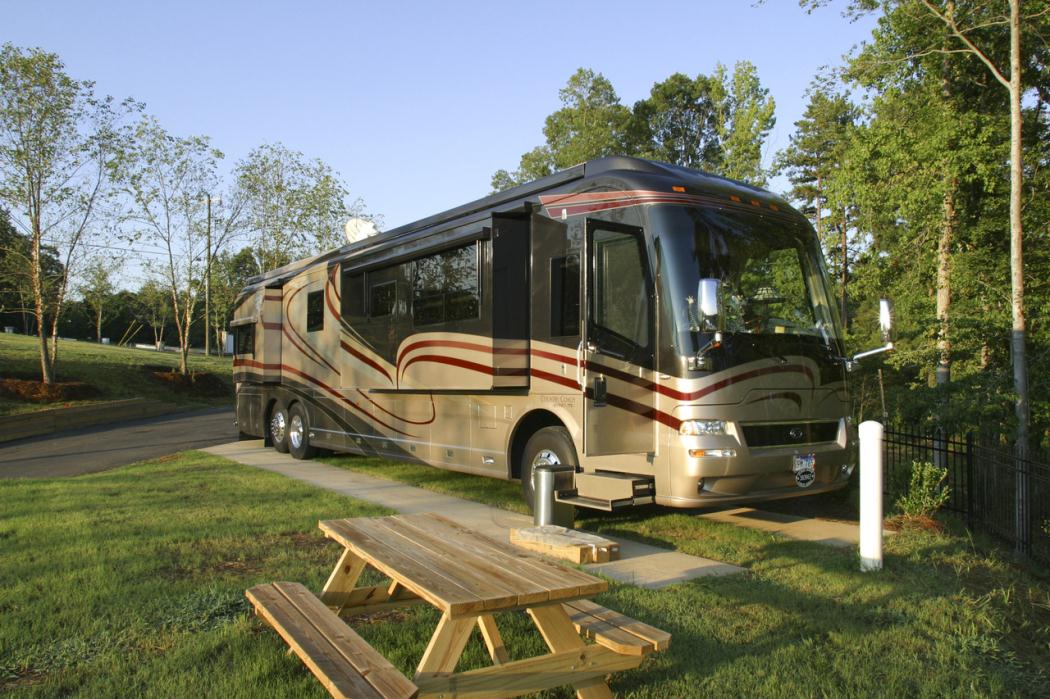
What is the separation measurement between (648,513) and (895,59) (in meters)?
A: 9.72

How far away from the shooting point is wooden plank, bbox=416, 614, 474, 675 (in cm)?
267

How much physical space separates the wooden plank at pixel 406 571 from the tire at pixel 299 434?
8894 millimetres

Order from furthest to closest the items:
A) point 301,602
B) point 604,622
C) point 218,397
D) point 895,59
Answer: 1. point 218,397
2. point 895,59
3. point 301,602
4. point 604,622

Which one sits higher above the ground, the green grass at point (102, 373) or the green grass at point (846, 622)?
the green grass at point (102, 373)

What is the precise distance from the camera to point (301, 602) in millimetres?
3578

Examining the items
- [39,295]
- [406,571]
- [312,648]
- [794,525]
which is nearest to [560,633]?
[406,571]

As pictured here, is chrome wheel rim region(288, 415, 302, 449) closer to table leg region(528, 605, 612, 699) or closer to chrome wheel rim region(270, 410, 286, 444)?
chrome wheel rim region(270, 410, 286, 444)

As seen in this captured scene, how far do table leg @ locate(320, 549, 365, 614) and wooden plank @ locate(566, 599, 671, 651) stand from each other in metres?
1.23

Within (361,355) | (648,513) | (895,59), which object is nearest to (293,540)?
(648,513)

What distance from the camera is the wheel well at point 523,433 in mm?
7723

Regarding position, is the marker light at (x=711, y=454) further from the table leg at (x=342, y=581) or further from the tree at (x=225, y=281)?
the tree at (x=225, y=281)

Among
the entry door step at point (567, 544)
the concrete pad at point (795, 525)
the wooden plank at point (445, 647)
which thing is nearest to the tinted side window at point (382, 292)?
the entry door step at point (567, 544)

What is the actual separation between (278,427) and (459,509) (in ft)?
23.0

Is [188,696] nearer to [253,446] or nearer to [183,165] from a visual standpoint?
[253,446]
